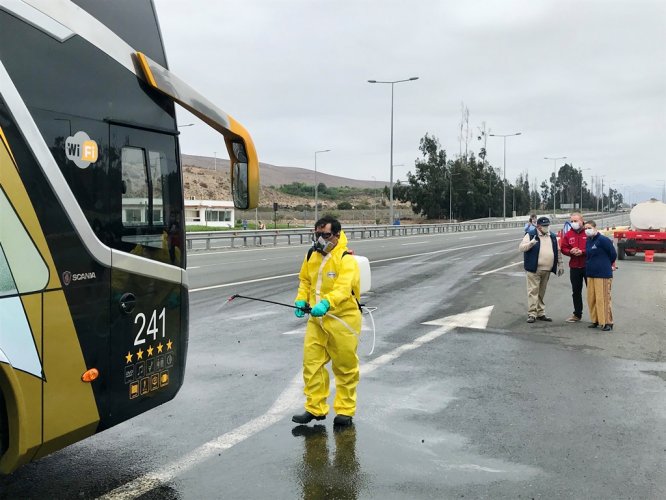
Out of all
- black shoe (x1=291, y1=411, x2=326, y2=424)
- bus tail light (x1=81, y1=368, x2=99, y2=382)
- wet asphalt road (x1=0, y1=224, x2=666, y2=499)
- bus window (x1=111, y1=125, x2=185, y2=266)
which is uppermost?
bus window (x1=111, y1=125, x2=185, y2=266)

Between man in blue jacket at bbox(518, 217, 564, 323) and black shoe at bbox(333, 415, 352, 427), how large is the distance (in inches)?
243

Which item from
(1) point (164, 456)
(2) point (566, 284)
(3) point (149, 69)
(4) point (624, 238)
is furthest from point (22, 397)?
(4) point (624, 238)

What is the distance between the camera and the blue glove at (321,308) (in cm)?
516

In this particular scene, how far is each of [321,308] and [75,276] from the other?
2.17 m

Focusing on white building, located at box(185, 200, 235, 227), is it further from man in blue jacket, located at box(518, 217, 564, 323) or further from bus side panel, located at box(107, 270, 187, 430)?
bus side panel, located at box(107, 270, 187, 430)

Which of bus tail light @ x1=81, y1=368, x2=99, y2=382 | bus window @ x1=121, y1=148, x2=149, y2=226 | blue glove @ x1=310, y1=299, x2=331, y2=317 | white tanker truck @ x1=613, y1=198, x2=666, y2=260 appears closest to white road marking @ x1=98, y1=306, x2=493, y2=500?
bus tail light @ x1=81, y1=368, x2=99, y2=382

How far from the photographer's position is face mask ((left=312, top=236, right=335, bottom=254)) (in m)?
5.43

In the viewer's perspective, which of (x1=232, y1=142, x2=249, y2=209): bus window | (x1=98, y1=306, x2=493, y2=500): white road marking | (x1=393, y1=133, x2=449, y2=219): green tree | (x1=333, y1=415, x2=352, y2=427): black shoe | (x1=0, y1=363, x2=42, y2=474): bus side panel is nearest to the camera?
(x1=0, y1=363, x2=42, y2=474): bus side panel

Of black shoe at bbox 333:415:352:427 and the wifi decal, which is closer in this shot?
the wifi decal

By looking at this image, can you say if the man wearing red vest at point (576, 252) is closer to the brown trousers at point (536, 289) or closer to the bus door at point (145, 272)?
the brown trousers at point (536, 289)

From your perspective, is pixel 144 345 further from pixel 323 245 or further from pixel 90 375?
pixel 323 245

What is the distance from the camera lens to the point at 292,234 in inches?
1410

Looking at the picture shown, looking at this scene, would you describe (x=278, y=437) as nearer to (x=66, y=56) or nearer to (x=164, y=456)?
(x=164, y=456)

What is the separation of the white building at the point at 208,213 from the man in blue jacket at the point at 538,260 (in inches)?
2068
